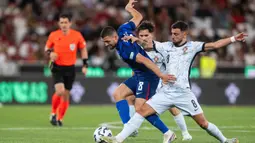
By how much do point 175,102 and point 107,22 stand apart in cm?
1643

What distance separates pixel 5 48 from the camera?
81.4 feet

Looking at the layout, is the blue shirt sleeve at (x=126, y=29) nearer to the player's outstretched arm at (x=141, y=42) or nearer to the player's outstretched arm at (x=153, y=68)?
the player's outstretched arm at (x=141, y=42)

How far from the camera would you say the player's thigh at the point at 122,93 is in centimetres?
1254

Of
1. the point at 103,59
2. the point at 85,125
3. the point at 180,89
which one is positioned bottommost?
the point at 85,125

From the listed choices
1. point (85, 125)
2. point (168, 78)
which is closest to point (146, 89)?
point (168, 78)

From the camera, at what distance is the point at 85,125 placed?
1577 cm

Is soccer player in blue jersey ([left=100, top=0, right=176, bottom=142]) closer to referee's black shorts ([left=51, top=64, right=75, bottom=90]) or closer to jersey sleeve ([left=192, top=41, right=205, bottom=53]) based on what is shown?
jersey sleeve ([left=192, top=41, right=205, bottom=53])

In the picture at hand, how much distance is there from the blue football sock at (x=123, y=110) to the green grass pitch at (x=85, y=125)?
38 centimetres

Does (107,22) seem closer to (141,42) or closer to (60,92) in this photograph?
(60,92)

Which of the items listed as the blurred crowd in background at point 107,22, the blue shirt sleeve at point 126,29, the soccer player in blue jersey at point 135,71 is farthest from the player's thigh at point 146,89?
the blurred crowd in background at point 107,22

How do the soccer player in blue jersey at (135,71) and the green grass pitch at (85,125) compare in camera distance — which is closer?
the soccer player in blue jersey at (135,71)

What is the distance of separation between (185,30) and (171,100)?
113 centimetres

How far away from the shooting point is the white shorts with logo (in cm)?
1082

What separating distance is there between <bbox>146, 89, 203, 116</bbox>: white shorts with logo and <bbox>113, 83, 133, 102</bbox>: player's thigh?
173 cm
